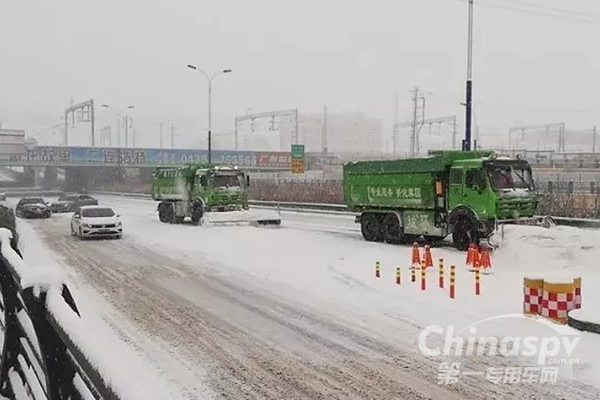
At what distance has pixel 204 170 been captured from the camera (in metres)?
35.9

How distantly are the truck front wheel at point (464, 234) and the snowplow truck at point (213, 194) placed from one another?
13.3 metres

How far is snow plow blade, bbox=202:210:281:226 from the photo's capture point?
→ 3384 centimetres

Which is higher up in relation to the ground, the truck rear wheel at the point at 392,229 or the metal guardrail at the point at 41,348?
the metal guardrail at the point at 41,348

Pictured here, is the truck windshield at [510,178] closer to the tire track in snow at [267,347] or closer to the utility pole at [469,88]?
the utility pole at [469,88]

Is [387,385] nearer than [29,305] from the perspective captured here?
No

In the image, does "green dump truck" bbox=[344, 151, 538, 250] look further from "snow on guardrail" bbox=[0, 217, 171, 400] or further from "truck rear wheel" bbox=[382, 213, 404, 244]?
"snow on guardrail" bbox=[0, 217, 171, 400]

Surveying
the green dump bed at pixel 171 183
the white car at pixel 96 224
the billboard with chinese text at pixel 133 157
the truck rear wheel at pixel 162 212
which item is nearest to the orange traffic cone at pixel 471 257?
the white car at pixel 96 224

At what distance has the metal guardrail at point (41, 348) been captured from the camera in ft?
9.56

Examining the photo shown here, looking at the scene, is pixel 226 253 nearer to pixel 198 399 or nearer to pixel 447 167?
pixel 447 167

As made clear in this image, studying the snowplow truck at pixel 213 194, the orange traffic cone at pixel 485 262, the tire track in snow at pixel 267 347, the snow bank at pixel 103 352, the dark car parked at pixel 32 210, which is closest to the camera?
the snow bank at pixel 103 352

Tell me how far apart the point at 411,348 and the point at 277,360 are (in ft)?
6.74

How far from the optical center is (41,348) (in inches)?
137

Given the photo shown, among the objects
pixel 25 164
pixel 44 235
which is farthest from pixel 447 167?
pixel 25 164

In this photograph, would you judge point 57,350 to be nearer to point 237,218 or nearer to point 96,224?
point 96,224
